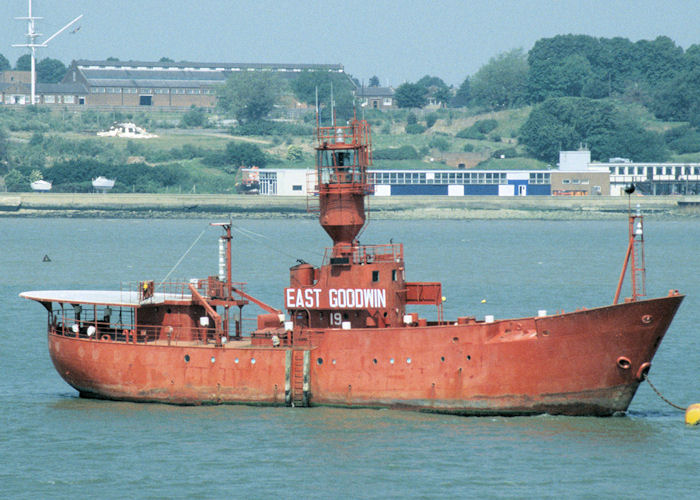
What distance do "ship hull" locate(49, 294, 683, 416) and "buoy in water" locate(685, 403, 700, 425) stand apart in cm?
162

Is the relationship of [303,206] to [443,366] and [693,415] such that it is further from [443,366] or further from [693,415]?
[693,415]

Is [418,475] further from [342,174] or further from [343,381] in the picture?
[342,174]

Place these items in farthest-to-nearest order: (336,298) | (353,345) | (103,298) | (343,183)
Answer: (103,298)
(343,183)
(336,298)
(353,345)

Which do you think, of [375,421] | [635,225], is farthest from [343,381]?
A: [635,225]

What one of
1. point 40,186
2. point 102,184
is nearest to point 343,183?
point 102,184

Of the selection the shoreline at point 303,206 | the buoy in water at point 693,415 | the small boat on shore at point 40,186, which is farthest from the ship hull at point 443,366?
the small boat on shore at point 40,186

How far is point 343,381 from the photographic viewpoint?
32000mm

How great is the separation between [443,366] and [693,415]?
251 inches

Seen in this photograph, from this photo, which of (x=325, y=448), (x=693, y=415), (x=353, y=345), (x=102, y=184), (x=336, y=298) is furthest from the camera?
(x=102, y=184)

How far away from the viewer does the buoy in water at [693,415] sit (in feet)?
103

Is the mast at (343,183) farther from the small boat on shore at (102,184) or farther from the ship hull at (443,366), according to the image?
the small boat on shore at (102,184)

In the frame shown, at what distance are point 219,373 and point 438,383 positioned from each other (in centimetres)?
585

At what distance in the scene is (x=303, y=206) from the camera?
147 meters

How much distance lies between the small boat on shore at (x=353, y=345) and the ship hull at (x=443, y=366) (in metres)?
0.03
